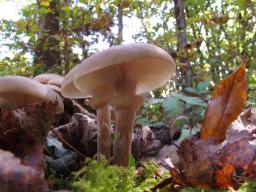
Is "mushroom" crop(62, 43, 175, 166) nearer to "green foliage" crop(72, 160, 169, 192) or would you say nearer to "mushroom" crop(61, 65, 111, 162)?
"mushroom" crop(61, 65, 111, 162)

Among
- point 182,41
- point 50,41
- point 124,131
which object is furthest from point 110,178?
point 50,41

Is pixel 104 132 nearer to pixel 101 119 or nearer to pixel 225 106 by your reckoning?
pixel 101 119

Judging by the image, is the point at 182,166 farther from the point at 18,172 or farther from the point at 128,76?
the point at 18,172

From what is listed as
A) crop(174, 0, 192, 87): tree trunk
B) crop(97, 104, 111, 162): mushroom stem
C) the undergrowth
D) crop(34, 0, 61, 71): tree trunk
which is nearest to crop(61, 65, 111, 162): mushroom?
crop(97, 104, 111, 162): mushroom stem

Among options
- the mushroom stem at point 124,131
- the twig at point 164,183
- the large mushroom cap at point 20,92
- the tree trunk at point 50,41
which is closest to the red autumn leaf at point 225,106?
the twig at point 164,183

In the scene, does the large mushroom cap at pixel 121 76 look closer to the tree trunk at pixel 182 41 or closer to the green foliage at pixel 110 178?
the green foliage at pixel 110 178

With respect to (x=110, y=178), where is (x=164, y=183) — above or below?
below

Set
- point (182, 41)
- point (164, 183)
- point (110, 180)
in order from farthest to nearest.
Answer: point (182, 41)
point (164, 183)
point (110, 180)

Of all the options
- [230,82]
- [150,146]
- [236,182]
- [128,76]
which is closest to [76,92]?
[128,76]
